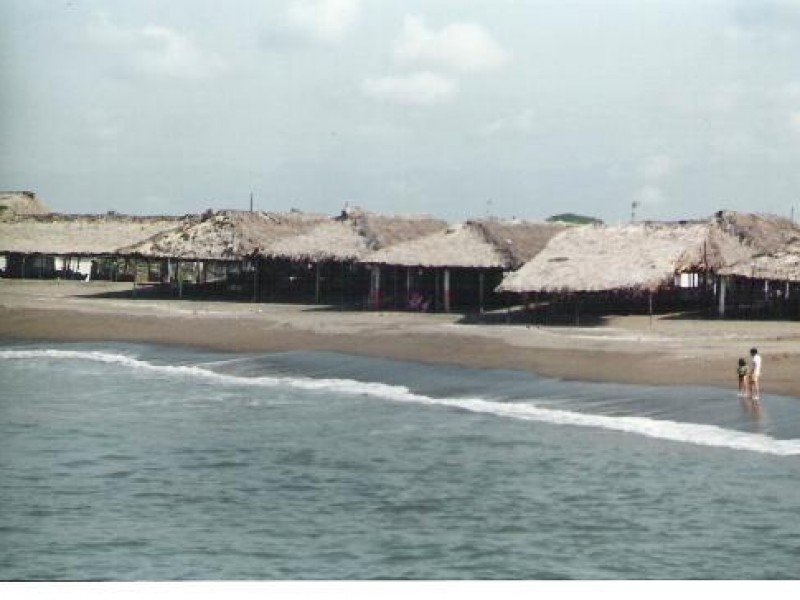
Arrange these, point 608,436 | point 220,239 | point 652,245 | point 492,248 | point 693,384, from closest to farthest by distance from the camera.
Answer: point 608,436 → point 693,384 → point 652,245 → point 492,248 → point 220,239

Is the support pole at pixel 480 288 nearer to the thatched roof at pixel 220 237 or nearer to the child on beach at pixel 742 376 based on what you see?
the thatched roof at pixel 220 237

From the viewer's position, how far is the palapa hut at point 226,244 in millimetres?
41938

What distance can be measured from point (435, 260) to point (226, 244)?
429 inches

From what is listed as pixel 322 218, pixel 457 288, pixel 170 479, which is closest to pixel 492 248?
pixel 457 288

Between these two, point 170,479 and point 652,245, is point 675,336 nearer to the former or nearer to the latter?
point 652,245

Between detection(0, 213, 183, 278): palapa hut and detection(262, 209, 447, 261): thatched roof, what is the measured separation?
34.2 feet

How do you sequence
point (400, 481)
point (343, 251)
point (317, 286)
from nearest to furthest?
point (400, 481) < point (343, 251) < point (317, 286)

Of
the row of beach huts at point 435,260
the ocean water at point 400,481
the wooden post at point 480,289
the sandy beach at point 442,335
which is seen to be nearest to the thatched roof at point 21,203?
the row of beach huts at point 435,260

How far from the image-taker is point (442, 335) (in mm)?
27000

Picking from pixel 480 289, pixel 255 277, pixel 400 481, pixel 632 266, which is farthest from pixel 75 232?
pixel 400 481

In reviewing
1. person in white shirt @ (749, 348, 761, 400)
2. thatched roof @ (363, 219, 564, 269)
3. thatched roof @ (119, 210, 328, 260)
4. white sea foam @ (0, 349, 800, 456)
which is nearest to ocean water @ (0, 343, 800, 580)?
white sea foam @ (0, 349, 800, 456)

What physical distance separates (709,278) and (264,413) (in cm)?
1580

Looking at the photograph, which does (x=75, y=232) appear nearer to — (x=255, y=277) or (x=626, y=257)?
(x=255, y=277)

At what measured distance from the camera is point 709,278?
3175cm
